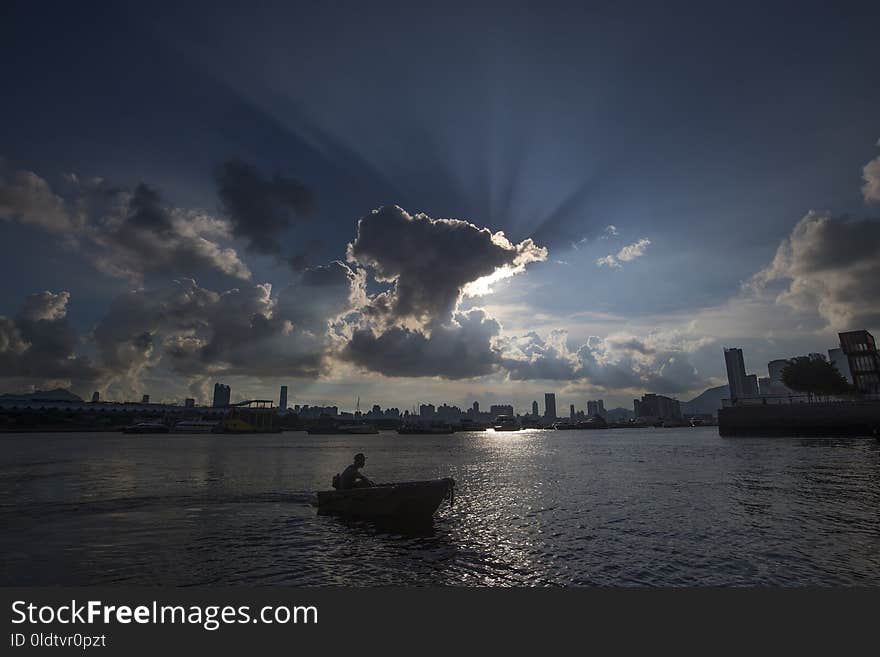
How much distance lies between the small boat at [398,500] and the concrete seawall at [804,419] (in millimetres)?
99256

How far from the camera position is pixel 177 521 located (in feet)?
81.0

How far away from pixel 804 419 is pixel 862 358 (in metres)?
52.8

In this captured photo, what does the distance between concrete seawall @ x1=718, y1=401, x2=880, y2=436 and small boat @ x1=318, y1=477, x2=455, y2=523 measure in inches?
3908

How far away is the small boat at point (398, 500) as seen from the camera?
24.2 metres

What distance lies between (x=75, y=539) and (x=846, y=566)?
31184 millimetres

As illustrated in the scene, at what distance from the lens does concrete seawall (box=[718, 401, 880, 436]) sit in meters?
87.0

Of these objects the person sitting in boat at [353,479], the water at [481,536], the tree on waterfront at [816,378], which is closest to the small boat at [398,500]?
the person sitting in boat at [353,479]

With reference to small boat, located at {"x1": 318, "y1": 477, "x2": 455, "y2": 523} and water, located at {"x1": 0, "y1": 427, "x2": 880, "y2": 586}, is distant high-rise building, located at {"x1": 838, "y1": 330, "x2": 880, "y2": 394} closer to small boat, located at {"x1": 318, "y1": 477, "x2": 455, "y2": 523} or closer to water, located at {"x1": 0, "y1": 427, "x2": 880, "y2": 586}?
water, located at {"x1": 0, "y1": 427, "x2": 880, "y2": 586}

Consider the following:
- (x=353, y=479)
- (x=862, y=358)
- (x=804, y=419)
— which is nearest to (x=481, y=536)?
(x=353, y=479)

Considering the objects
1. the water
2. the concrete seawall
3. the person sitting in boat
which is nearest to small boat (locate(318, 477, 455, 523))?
the person sitting in boat

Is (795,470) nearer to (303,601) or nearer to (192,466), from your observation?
(303,601)

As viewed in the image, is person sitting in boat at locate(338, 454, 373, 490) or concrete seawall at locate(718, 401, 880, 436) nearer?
person sitting in boat at locate(338, 454, 373, 490)

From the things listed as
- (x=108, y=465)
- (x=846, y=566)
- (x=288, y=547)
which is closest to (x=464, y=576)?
(x=288, y=547)

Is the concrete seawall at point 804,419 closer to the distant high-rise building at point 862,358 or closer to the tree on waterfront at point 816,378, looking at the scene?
the tree on waterfront at point 816,378
